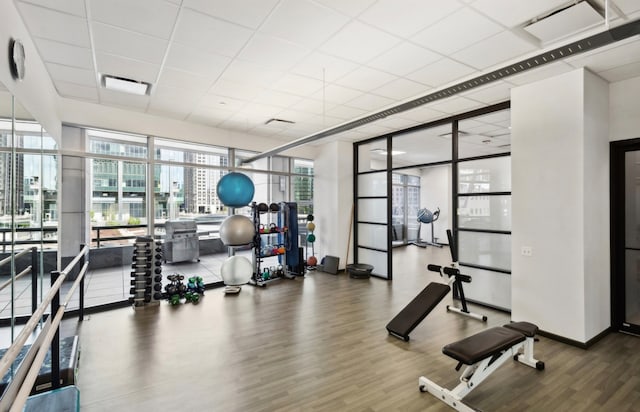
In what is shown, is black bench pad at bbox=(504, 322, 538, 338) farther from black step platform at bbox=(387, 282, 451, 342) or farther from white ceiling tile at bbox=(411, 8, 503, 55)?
white ceiling tile at bbox=(411, 8, 503, 55)

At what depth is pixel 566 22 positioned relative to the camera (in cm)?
280

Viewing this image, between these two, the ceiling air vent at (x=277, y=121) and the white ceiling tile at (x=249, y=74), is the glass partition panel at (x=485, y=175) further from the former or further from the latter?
the white ceiling tile at (x=249, y=74)

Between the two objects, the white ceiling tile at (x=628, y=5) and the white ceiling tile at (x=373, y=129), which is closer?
the white ceiling tile at (x=628, y=5)

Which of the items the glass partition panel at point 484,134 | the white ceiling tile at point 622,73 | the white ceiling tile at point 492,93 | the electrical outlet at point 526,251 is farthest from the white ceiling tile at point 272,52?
the electrical outlet at point 526,251

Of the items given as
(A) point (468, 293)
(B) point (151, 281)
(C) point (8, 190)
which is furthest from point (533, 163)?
(B) point (151, 281)

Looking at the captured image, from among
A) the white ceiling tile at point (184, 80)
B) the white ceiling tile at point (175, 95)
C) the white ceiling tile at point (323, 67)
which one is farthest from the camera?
the white ceiling tile at point (175, 95)

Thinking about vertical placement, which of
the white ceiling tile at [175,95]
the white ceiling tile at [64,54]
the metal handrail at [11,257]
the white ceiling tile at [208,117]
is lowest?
the metal handrail at [11,257]

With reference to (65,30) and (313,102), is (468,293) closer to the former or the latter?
(313,102)

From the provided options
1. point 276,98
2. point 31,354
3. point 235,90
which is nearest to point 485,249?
point 276,98

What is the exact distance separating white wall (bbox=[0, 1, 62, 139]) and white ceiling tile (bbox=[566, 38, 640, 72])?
532 centimetres

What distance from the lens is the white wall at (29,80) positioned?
2.41 m

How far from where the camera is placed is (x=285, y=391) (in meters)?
2.82

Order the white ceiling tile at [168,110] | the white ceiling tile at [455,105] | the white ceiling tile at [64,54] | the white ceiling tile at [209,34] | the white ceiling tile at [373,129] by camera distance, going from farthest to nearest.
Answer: the white ceiling tile at [373,129], the white ceiling tile at [168,110], the white ceiling tile at [455,105], the white ceiling tile at [64,54], the white ceiling tile at [209,34]

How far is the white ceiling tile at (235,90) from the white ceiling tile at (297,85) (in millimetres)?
345
